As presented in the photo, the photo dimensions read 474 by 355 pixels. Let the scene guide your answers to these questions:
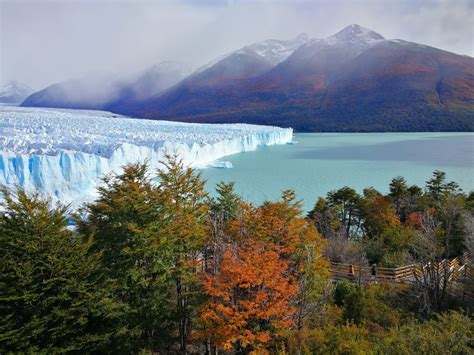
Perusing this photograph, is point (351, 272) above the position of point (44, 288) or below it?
below

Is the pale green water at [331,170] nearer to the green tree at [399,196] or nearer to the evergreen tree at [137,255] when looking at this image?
the green tree at [399,196]

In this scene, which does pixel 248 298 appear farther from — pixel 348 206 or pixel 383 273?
pixel 348 206

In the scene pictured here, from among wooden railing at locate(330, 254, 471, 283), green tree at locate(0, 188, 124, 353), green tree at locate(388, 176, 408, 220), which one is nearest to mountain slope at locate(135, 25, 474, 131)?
green tree at locate(388, 176, 408, 220)

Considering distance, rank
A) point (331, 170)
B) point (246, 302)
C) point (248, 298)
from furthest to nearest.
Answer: point (331, 170) → point (248, 298) → point (246, 302)

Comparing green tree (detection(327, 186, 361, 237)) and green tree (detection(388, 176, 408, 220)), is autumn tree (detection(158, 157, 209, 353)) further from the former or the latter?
green tree (detection(388, 176, 408, 220))

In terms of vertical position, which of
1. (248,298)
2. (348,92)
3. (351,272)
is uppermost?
(348,92)

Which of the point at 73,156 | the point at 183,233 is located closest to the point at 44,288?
the point at 183,233
